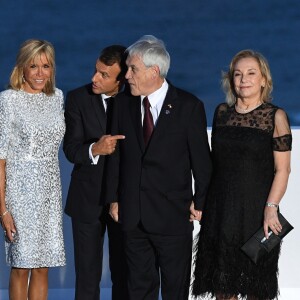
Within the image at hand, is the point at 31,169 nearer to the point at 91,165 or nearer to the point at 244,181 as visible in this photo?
the point at 91,165

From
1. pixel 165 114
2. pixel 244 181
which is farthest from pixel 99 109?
pixel 244 181

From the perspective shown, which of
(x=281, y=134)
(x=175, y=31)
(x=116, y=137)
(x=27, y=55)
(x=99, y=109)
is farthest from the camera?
(x=175, y=31)

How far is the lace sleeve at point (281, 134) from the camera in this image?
13.2 ft

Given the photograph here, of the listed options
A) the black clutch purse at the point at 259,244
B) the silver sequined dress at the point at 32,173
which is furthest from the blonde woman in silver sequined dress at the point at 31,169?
the black clutch purse at the point at 259,244

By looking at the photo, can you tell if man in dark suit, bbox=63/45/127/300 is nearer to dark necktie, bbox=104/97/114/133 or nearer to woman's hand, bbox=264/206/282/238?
dark necktie, bbox=104/97/114/133

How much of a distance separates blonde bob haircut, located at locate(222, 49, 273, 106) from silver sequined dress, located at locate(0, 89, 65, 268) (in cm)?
73

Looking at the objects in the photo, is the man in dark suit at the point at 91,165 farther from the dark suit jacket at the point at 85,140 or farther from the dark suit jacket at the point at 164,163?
the dark suit jacket at the point at 164,163

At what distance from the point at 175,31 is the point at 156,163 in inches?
383

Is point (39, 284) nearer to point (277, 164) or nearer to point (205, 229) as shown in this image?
point (205, 229)

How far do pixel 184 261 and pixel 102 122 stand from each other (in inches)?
27.4

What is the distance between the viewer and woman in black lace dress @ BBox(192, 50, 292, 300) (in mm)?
4070

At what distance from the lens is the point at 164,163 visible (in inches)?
162

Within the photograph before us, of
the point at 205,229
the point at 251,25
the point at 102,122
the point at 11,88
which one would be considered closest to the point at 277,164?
the point at 205,229

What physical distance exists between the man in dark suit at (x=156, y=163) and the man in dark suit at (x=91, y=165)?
15 cm
